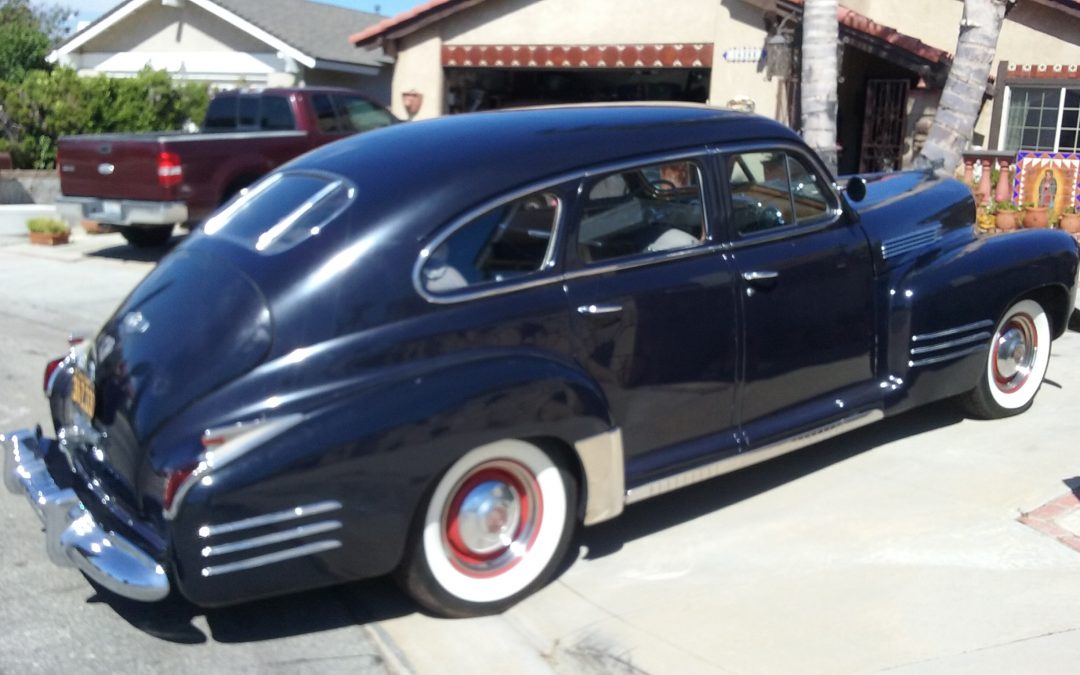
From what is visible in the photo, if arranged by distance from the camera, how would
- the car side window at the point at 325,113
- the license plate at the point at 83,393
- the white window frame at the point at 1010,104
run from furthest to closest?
the white window frame at the point at 1010,104
the car side window at the point at 325,113
the license plate at the point at 83,393

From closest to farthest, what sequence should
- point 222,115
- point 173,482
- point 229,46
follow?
1. point 173,482
2. point 222,115
3. point 229,46

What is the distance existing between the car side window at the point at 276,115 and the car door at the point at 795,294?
28.9ft

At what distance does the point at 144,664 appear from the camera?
4.05 metres

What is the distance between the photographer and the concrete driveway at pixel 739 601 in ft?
13.3

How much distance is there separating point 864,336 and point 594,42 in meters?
11.3

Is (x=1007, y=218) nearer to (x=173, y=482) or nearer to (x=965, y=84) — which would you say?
(x=965, y=84)

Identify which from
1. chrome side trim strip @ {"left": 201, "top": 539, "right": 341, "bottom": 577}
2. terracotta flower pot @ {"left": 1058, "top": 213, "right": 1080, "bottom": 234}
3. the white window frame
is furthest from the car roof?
the white window frame

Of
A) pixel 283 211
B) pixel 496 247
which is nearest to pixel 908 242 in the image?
pixel 496 247

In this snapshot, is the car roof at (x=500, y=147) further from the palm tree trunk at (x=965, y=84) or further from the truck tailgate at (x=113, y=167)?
the truck tailgate at (x=113, y=167)

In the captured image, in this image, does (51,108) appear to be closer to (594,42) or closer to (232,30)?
(232,30)

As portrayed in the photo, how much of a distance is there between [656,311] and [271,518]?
70.5 inches

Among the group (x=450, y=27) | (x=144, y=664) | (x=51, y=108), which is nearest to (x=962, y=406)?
(x=144, y=664)

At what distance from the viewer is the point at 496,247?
4.50 metres

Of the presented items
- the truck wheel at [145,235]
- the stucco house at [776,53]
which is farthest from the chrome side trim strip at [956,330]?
the truck wheel at [145,235]
